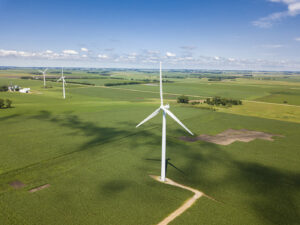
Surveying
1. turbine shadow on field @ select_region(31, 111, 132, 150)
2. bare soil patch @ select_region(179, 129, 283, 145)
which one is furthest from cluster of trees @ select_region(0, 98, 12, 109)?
bare soil patch @ select_region(179, 129, 283, 145)

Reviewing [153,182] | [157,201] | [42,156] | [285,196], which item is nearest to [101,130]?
[42,156]

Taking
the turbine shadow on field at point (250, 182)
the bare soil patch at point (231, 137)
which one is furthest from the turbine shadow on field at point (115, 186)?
the bare soil patch at point (231, 137)

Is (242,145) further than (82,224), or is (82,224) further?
(242,145)

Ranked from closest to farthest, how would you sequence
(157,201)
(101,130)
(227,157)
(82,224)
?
(82,224) < (157,201) < (227,157) < (101,130)

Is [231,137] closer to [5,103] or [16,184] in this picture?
[16,184]

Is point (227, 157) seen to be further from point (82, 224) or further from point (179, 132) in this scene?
point (82, 224)
